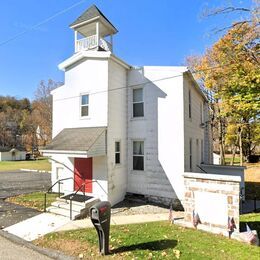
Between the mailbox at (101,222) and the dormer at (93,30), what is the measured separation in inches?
375

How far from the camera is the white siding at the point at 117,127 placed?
12.0m

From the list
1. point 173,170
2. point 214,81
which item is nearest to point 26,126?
point 214,81

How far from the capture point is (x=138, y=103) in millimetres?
13344

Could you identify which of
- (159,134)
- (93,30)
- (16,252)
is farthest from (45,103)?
(16,252)

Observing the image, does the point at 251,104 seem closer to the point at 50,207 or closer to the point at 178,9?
the point at 178,9

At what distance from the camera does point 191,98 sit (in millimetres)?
14305

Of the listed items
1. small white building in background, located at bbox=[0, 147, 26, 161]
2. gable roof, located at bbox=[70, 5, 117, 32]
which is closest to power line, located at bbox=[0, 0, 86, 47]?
gable roof, located at bbox=[70, 5, 117, 32]

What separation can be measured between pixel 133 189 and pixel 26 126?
6056 centimetres

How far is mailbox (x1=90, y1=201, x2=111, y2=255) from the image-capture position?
6238 millimetres

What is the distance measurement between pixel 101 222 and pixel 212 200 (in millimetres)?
3948

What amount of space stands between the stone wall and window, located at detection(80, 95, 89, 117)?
271 inches

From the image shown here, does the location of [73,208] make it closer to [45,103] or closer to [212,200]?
[212,200]

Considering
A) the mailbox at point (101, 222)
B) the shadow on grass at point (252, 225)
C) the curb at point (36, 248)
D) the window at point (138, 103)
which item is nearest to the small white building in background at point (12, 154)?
the window at point (138, 103)

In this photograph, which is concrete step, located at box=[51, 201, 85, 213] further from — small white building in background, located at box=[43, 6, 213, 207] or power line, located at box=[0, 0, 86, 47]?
power line, located at box=[0, 0, 86, 47]
